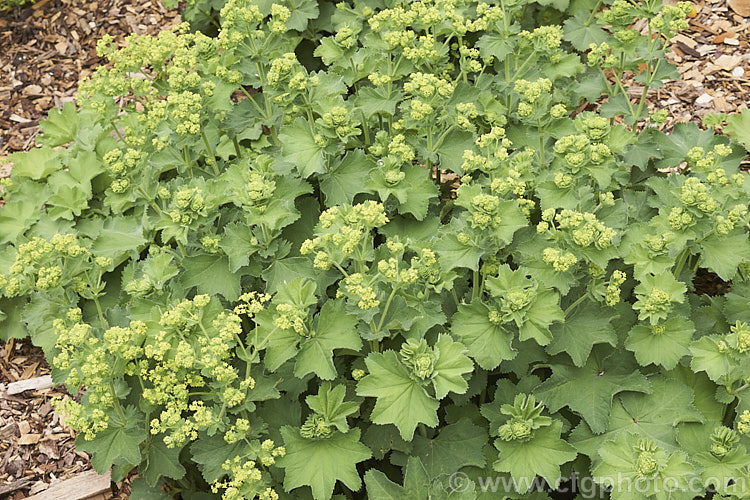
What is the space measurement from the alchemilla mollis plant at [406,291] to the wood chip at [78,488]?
566mm

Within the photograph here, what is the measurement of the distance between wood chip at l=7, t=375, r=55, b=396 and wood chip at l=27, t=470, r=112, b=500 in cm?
84

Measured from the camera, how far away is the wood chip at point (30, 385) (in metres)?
5.54

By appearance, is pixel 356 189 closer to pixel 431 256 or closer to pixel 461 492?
pixel 431 256

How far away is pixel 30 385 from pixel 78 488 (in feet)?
3.37

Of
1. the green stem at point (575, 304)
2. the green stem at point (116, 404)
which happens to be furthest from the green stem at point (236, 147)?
the green stem at point (575, 304)

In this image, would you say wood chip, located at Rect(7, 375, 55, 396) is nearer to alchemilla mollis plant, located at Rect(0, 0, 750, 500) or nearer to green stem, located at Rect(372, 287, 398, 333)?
alchemilla mollis plant, located at Rect(0, 0, 750, 500)

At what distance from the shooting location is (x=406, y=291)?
171 inches

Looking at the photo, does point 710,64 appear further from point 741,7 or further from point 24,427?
point 24,427

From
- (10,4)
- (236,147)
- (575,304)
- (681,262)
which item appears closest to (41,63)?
(10,4)

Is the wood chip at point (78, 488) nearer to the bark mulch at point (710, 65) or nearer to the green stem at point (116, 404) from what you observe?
the green stem at point (116, 404)

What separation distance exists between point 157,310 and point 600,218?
2.93 meters

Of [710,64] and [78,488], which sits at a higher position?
[710,64]

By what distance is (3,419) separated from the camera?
541cm

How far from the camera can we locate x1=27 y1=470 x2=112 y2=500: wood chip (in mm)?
5039
